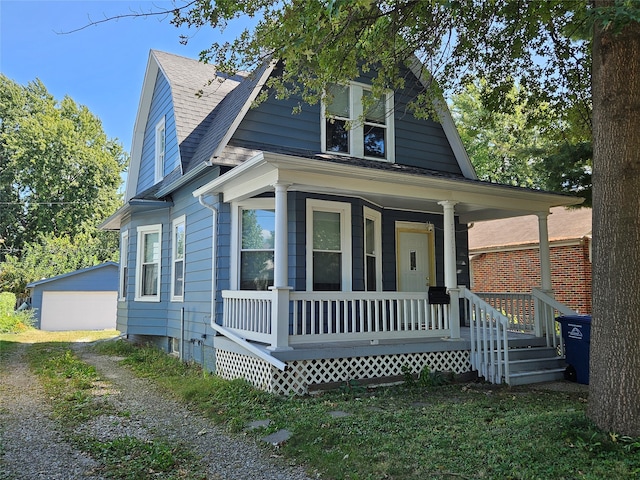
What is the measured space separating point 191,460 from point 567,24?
777 centimetres

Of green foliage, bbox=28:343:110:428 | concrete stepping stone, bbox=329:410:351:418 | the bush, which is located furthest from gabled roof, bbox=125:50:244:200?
the bush

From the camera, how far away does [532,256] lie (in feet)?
51.8

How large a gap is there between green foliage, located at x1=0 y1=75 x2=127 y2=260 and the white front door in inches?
1122

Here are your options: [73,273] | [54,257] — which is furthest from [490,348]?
[54,257]

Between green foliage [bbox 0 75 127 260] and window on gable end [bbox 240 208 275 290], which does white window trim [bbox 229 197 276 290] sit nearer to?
window on gable end [bbox 240 208 275 290]

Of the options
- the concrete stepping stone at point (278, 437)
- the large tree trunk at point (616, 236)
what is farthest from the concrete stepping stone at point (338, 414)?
the large tree trunk at point (616, 236)

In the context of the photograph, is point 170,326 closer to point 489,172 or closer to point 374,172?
point 374,172

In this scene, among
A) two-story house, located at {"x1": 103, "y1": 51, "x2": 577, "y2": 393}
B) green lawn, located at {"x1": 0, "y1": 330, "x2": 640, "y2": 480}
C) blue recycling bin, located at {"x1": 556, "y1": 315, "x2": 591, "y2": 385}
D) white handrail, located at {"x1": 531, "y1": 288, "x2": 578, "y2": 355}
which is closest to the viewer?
green lawn, located at {"x1": 0, "y1": 330, "x2": 640, "y2": 480}

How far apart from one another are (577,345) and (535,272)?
27.0 feet

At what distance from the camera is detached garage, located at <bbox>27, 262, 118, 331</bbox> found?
2186 cm

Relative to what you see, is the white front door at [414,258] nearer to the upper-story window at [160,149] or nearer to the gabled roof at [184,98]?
the gabled roof at [184,98]

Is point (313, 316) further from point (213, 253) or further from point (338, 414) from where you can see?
point (213, 253)

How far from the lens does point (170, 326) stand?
1049 centimetres

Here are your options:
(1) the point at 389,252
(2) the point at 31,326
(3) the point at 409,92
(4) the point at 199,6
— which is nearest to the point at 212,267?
(1) the point at 389,252
